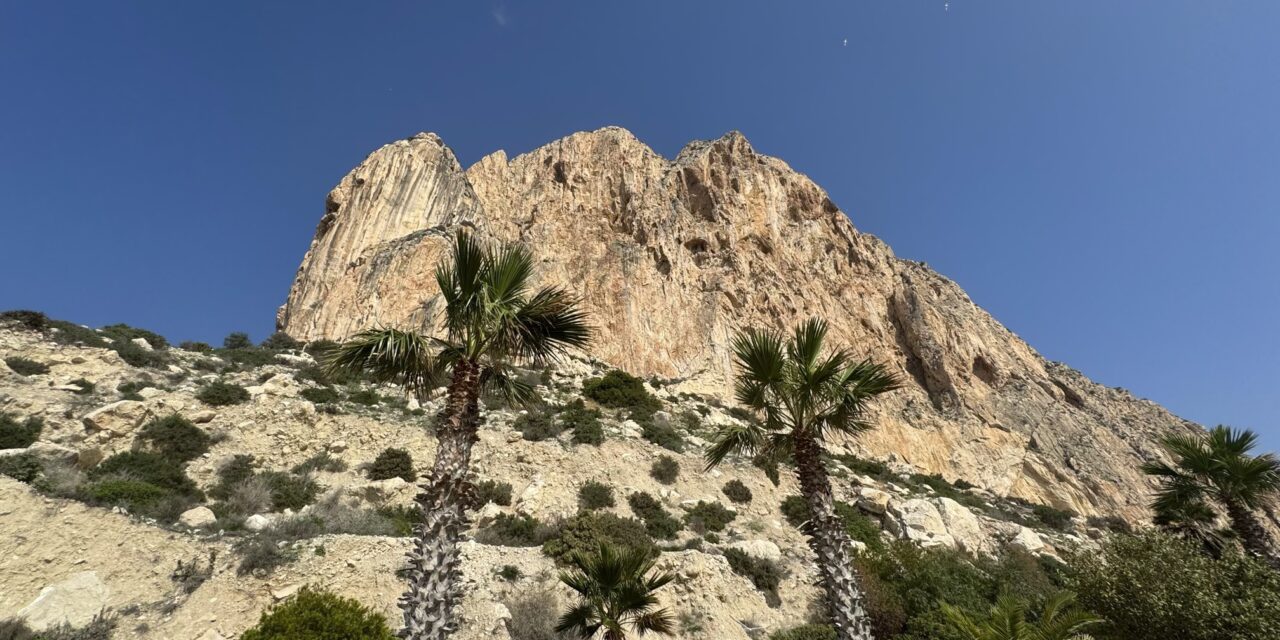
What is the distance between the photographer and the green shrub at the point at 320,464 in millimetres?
15548

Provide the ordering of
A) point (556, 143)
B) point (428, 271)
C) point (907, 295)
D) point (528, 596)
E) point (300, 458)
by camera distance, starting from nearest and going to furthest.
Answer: point (528, 596)
point (300, 458)
point (428, 271)
point (907, 295)
point (556, 143)

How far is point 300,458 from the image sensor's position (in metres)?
16.3

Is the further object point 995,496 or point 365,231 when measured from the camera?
point 365,231

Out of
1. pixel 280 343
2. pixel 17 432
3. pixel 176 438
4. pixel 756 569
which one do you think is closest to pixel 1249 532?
pixel 756 569

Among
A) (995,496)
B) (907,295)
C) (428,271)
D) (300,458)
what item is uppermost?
(907,295)

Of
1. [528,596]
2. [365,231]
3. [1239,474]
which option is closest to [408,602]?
[528,596]

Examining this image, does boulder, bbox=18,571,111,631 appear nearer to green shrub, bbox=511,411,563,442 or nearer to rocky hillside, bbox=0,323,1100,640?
rocky hillside, bbox=0,323,1100,640

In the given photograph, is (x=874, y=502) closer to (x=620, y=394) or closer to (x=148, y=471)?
(x=620, y=394)

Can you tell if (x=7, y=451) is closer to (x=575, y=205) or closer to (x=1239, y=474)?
(x=1239, y=474)

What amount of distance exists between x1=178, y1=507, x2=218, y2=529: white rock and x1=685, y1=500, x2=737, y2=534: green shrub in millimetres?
11733

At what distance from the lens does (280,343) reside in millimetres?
32031

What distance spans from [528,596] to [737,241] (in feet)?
135

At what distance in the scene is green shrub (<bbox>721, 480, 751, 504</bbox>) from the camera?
18.4 metres

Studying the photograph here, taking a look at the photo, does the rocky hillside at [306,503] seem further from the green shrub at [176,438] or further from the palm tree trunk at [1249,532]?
the palm tree trunk at [1249,532]
